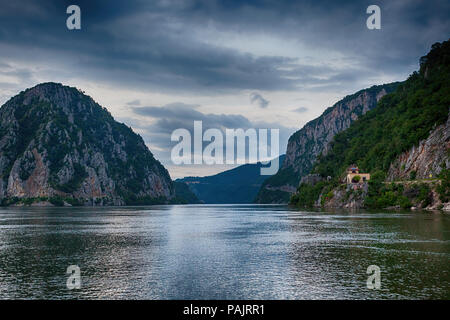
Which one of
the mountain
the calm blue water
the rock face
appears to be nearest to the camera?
the calm blue water

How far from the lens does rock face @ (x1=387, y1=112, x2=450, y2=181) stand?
472 feet

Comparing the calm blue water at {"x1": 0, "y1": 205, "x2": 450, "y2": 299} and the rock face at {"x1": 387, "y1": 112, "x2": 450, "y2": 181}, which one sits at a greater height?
the rock face at {"x1": 387, "y1": 112, "x2": 450, "y2": 181}

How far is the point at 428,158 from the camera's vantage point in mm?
151250

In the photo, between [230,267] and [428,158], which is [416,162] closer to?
[428,158]

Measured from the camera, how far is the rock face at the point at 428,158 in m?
144

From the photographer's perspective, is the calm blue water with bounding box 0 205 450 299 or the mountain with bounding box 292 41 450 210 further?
the mountain with bounding box 292 41 450 210

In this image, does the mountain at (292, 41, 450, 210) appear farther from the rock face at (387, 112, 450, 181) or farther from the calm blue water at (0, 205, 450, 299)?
the calm blue water at (0, 205, 450, 299)

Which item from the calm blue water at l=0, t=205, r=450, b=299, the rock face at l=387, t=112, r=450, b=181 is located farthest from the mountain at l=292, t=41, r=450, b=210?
the calm blue water at l=0, t=205, r=450, b=299

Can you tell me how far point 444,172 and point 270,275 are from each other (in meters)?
120

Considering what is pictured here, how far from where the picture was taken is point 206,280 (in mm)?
31062

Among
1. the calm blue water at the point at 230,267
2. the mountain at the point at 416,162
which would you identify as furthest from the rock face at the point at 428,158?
the calm blue water at the point at 230,267

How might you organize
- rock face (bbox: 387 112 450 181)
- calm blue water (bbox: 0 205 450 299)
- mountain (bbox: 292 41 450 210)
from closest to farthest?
1. calm blue water (bbox: 0 205 450 299)
2. mountain (bbox: 292 41 450 210)
3. rock face (bbox: 387 112 450 181)
